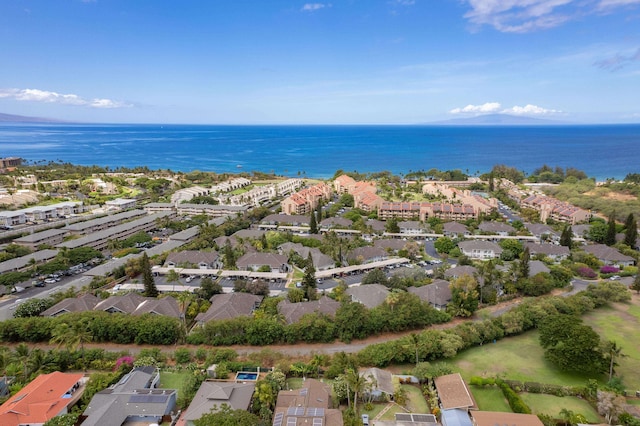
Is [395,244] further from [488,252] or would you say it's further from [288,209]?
[288,209]

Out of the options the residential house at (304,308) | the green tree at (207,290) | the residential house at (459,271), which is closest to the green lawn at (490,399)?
the residential house at (304,308)

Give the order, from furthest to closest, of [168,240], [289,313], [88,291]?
[168,240] → [88,291] → [289,313]

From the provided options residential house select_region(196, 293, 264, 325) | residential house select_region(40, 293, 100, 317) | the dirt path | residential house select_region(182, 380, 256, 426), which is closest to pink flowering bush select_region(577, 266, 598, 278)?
the dirt path

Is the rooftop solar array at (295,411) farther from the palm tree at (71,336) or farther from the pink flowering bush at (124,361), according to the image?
the palm tree at (71,336)

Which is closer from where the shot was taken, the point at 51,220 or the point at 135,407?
the point at 135,407

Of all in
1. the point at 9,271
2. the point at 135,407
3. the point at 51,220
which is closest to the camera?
the point at 135,407

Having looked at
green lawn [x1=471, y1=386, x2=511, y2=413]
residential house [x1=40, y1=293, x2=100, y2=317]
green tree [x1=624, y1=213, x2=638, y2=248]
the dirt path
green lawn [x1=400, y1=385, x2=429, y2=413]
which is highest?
green tree [x1=624, y1=213, x2=638, y2=248]

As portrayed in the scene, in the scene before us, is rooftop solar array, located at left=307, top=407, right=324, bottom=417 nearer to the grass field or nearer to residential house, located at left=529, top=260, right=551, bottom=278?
the grass field

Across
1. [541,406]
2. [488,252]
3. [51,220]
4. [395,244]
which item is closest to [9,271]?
[51,220]

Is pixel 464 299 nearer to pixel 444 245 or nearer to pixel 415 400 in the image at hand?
pixel 415 400
